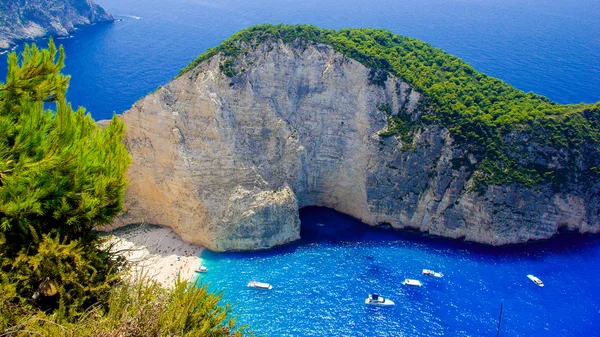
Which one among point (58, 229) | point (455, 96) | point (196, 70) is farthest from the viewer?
point (455, 96)

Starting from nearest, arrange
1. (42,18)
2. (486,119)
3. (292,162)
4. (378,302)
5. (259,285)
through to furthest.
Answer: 1. (378,302)
2. (259,285)
3. (486,119)
4. (292,162)
5. (42,18)

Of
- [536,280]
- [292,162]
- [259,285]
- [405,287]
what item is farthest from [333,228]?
[536,280]

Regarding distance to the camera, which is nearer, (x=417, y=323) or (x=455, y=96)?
(x=417, y=323)

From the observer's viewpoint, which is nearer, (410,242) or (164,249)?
(164,249)

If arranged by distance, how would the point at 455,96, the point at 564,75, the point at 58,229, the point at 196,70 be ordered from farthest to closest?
the point at 564,75 → the point at 455,96 → the point at 196,70 → the point at 58,229

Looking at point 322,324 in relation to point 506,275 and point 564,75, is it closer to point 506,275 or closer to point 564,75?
point 506,275

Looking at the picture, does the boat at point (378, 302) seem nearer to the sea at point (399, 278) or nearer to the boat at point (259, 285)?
the sea at point (399, 278)

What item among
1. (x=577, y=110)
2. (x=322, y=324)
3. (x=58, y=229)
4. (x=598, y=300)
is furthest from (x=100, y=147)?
(x=577, y=110)

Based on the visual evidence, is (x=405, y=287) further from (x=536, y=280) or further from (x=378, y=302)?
(x=536, y=280)
